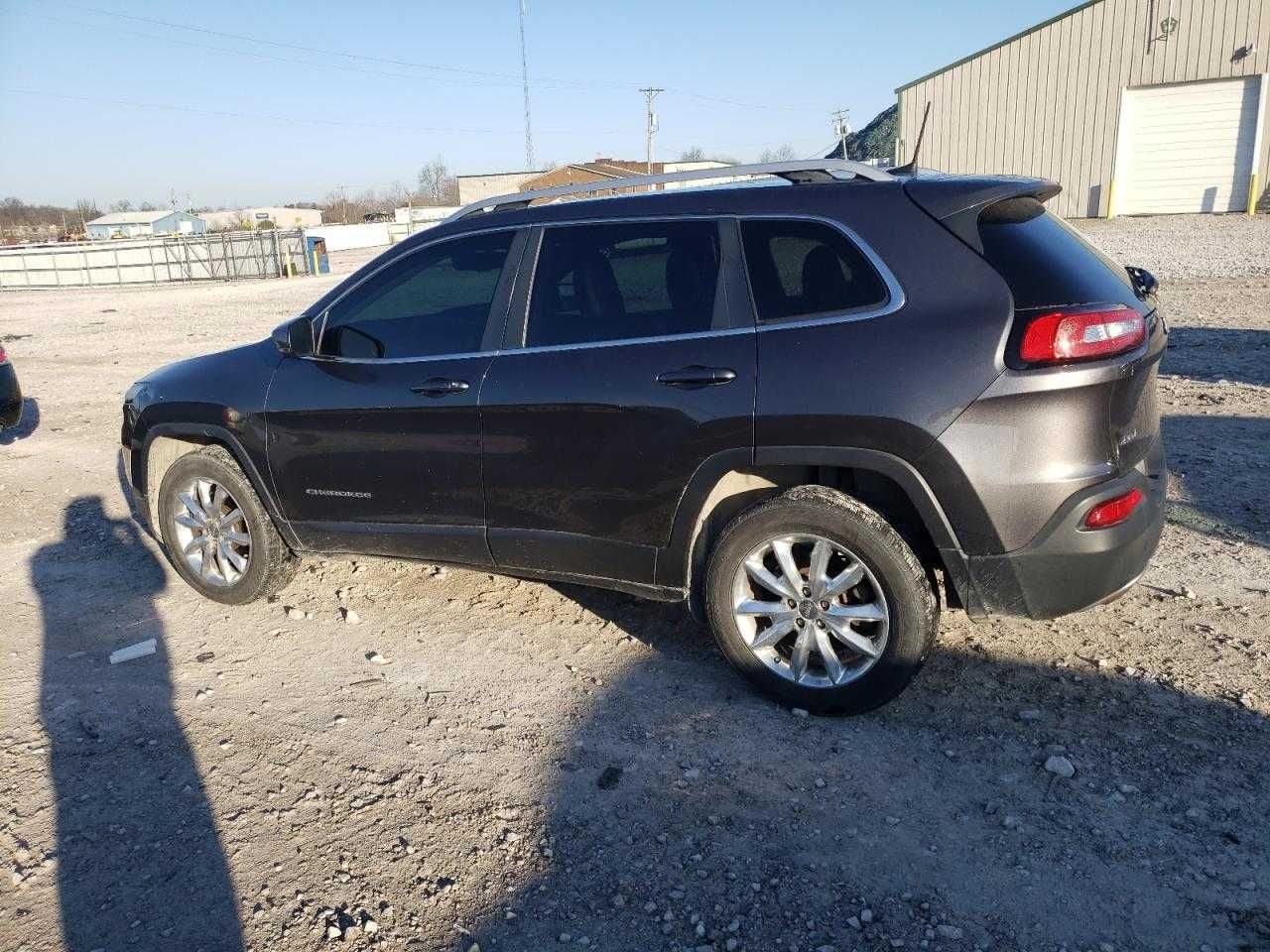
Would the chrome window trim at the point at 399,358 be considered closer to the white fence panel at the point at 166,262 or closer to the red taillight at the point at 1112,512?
the red taillight at the point at 1112,512

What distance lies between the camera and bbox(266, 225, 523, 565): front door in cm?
407

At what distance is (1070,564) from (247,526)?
369cm

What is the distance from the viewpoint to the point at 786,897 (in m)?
2.67

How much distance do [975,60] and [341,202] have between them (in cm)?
9985

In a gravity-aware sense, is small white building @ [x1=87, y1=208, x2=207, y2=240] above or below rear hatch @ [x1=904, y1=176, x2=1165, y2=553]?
above

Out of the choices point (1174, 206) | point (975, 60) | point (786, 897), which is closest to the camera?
point (786, 897)

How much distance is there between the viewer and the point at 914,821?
9.71 ft

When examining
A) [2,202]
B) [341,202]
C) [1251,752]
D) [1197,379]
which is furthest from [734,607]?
[2,202]

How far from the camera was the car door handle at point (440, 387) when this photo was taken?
4004 millimetres

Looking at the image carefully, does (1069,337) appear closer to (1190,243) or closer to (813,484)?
(813,484)

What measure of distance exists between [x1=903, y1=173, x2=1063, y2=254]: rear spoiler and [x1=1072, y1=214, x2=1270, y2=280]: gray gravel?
47.4 feet

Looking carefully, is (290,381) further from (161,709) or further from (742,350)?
(742,350)

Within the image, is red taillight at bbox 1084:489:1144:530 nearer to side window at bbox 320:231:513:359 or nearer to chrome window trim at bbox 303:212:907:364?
chrome window trim at bbox 303:212:907:364

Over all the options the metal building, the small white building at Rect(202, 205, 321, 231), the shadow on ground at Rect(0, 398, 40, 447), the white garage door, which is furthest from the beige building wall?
the shadow on ground at Rect(0, 398, 40, 447)
